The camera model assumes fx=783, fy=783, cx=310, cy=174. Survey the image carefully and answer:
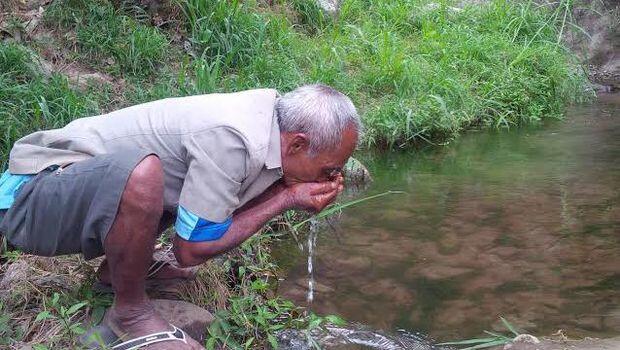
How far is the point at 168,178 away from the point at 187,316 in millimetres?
568

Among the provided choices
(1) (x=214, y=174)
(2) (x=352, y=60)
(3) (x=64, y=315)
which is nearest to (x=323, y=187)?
(1) (x=214, y=174)

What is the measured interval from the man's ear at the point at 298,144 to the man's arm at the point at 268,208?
0.13 meters

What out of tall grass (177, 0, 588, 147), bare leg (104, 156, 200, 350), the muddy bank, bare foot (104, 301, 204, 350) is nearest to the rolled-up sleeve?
bare leg (104, 156, 200, 350)

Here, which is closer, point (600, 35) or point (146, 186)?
point (146, 186)

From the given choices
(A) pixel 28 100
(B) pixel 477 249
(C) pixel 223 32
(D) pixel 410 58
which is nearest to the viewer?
(B) pixel 477 249

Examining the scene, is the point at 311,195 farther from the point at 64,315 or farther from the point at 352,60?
the point at 352,60

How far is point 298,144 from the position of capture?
2484 millimetres

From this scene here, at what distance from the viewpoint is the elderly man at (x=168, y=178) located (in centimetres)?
238

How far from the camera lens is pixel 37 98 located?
179 inches

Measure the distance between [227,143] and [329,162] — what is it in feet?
1.13

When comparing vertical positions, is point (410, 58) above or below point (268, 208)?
below

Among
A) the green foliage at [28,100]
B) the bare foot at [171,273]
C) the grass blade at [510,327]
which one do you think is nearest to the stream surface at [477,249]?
the grass blade at [510,327]

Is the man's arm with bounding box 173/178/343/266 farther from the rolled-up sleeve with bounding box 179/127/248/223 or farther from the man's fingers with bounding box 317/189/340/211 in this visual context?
the rolled-up sleeve with bounding box 179/127/248/223

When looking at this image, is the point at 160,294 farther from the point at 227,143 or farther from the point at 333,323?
the point at 227,143
